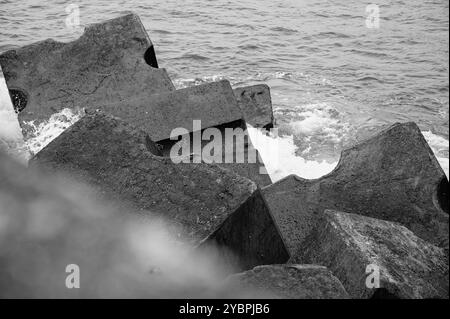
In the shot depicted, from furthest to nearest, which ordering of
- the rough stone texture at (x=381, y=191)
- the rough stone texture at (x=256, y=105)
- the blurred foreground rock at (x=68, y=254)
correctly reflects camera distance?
the rough stone texture at (x=256, y=105)
the rough stone texture at (x=381, y=191)
the blurred foreground rock at (x=68, y=254)

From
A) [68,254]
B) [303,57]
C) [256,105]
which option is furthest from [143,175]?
[303,57]

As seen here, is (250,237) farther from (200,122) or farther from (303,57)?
(303,57)

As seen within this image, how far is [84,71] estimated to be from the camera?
5.28 meters

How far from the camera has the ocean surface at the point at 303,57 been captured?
281 inches

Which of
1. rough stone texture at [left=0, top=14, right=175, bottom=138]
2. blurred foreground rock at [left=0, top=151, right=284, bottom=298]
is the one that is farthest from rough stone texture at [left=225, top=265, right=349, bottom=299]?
rough stone texture at [left=0, top=14, right=175, bottom=138]

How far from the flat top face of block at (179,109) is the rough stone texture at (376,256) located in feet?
5.36

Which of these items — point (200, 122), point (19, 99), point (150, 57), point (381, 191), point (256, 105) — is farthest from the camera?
point (256, 105)

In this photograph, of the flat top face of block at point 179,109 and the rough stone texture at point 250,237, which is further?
the flat top face of block at point 179,109

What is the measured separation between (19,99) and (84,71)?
65cm

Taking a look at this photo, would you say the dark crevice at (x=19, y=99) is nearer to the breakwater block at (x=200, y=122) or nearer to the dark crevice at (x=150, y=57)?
the breakwater block at (x=200, y=122)

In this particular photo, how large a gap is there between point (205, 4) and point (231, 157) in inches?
386

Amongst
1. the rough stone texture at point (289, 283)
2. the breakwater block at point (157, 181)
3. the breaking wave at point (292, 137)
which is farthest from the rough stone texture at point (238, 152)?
the rough stone texture at point (289, 283)
